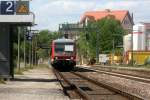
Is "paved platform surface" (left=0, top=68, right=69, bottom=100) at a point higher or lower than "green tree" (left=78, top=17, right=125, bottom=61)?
lower

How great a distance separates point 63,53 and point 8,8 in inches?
961

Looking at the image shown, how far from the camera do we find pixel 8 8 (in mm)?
30750

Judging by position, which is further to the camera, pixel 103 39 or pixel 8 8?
pixel 103 39

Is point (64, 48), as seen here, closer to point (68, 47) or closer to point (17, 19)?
point (68, 47)

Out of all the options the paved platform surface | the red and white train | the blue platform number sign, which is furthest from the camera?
the red and white train

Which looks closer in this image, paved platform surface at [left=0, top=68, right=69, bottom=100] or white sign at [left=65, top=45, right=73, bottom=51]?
paved platform surface at [left=0, top=68, right=69, bottom=100]

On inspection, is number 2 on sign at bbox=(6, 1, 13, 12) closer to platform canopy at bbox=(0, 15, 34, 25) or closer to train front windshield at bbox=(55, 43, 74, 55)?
platform canopy at bbox=(0, 15, 34, 25)

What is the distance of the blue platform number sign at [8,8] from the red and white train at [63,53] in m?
23.8

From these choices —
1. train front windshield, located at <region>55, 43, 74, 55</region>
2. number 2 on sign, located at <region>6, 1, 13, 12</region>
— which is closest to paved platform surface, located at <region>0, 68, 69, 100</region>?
number 2 on sign, located at <region>6, 1, 13, 12</region>

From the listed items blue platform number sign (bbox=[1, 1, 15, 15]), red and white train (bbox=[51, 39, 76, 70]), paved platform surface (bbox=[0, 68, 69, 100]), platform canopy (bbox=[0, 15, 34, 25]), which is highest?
blue platform number sign (bbox=[1, 1, 15, 15])

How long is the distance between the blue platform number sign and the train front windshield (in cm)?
2403

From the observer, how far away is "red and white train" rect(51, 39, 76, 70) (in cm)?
5447

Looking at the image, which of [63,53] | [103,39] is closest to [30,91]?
[63,53]

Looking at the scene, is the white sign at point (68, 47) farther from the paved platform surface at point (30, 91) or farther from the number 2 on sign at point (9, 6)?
the paved platform surface at point (30, 91)
